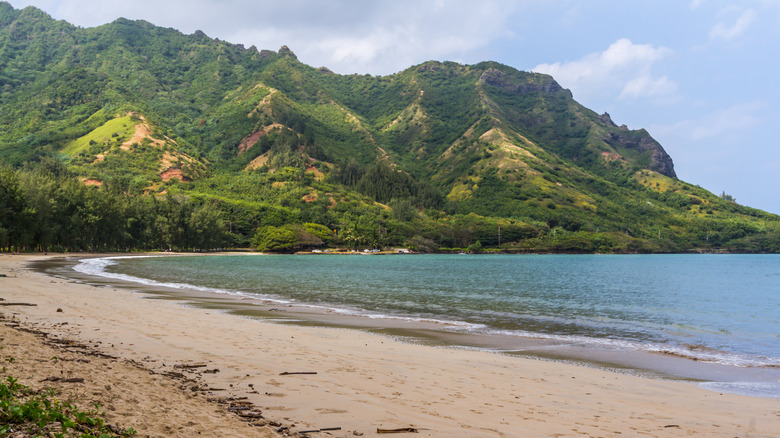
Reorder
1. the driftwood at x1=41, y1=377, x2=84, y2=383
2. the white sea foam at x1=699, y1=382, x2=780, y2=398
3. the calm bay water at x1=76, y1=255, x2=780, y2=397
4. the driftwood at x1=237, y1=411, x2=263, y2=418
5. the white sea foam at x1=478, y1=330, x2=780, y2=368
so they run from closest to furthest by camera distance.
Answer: the driftwood at x1=237, y1=411, x2=263, y2=418
the driftwood at x1=41, y1=377, x2=84, y2=383
the white sea foam at x1=699, y1=382, x2=780, y2=398
the white sea foam at x1=478, y1=330, x2=780, y2=368
the calm bay water at x1=76, y1=255, x2=780, y2=397

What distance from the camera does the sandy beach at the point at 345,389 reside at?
7.95 meters

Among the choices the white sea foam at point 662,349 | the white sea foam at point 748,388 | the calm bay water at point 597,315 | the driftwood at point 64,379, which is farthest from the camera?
the calm bay water at point 597,315

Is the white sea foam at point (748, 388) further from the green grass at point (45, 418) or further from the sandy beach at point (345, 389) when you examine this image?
the green grass at point (45, 418)

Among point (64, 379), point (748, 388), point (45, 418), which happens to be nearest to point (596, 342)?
point (748, 388)

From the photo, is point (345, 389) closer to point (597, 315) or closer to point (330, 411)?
point (330, 411)

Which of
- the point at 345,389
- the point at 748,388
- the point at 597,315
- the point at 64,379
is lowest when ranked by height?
the point at 597,315

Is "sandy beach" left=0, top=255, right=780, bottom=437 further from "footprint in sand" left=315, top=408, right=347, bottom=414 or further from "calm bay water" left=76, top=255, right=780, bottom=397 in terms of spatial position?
"calm bay water" left=76, top=255, right=780, bottom=397

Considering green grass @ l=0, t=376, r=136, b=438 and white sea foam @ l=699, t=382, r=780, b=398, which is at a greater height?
green grass @ l=0, t=376, r=136, b=438

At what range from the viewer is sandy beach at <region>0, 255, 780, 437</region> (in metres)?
7.95

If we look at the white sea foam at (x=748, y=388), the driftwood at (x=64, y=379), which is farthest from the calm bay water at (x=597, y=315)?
the driftwood at (x=64, y=379)

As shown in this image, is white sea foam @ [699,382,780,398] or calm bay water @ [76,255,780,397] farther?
calm bay water @ [76,255,780,397]

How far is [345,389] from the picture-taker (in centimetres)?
1036

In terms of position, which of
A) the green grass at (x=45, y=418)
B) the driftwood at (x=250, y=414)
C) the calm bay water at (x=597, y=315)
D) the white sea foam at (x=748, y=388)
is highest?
the green grass at (x=45, y=418)

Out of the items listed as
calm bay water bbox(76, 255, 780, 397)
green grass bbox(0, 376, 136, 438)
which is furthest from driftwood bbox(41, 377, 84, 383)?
calm bay water bbox(76, 255, 780, 397)
